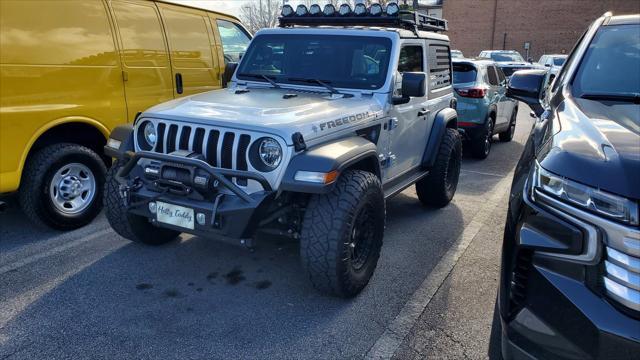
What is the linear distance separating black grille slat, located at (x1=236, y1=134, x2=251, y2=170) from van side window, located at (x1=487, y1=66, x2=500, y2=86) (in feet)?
22.3

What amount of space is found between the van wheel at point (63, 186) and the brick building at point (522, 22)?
39741 mm

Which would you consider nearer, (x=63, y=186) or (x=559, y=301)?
(x=559, y=301)

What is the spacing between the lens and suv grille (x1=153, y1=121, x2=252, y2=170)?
3.17 meters

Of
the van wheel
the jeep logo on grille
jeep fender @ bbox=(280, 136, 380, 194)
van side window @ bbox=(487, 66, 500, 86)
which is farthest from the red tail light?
the van wheel

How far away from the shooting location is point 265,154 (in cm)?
315

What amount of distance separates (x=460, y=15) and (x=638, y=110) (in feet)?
145

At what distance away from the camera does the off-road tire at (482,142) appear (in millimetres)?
8195

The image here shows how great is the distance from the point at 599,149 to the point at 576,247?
450mm

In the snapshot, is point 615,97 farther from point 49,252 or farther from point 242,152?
point 49,252

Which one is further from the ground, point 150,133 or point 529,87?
point 529,87

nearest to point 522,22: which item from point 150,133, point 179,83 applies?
point 179,83

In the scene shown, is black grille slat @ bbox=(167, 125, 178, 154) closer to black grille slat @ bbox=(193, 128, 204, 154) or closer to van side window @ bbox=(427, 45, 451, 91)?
black grille slat @ bbox=(193, 128, 204, 154)

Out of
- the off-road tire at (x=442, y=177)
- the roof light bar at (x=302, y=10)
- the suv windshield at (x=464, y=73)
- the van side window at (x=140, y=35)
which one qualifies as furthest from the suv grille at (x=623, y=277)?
the suv windshield at (x=464, y=73)

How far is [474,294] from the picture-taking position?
3.59 m
